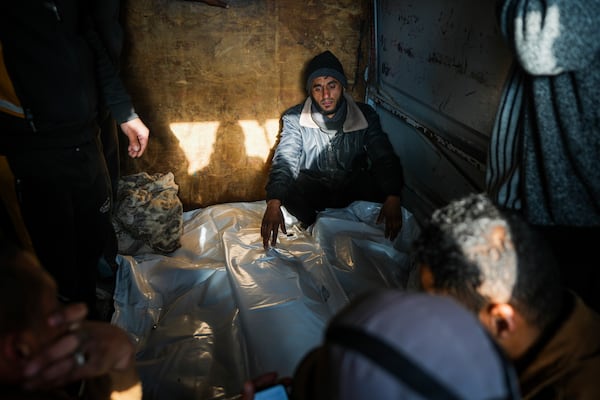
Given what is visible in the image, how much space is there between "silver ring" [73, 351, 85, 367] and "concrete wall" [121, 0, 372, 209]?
2222 mm

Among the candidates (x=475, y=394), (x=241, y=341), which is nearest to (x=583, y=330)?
(x=475, y=394)

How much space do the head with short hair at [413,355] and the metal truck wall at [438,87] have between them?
1.43 metres

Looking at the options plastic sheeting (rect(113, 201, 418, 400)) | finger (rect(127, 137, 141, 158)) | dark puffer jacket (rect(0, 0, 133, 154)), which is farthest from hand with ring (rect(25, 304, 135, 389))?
finger (rect(127, 137, 141, 158))

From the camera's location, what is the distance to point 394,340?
0.64 metres

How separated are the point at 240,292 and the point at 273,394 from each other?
996mm

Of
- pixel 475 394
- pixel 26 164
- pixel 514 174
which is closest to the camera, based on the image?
pixel 475 394

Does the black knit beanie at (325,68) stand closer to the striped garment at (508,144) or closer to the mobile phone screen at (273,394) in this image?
the striped garment at (508,144)

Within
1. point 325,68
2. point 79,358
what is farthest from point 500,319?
point 325,68

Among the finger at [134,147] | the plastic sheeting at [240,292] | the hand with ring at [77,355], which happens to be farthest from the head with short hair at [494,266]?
the finger at [134,147]

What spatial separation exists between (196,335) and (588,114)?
1.89 meters

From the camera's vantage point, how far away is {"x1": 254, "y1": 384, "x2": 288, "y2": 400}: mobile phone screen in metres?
1.17

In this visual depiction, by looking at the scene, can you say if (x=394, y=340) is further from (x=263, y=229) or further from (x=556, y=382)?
(x=263, y=229)

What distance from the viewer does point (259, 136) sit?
314cm

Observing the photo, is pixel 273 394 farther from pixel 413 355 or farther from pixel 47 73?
pixel 47 73
